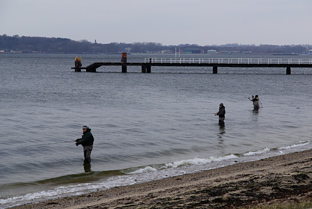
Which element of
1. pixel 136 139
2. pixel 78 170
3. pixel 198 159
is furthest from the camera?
pixel 136 139

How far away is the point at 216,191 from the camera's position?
1177 cm

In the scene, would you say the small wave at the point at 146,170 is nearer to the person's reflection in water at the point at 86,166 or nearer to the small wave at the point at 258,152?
the person's reflection in water at the point at 86,166

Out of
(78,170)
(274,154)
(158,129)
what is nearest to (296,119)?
(158,129)

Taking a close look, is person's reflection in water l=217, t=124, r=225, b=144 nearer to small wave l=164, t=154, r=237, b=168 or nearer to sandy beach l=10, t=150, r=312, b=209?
small wave l=164, t=154, r=237, b=168

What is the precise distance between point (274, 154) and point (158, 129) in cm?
880

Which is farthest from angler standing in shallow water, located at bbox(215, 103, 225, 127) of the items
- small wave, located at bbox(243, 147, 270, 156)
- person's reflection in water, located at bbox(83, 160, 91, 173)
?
person's reflection in water, located at bbox(83, 160, 91, 173)

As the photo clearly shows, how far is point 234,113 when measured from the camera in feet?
114

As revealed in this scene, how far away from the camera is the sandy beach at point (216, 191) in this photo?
10.6 metres

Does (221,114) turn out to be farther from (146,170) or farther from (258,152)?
(146,170)

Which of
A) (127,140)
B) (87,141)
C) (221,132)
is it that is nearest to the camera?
(87,141)

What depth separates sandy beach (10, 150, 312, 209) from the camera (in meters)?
10.6

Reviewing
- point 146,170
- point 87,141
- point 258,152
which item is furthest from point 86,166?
point 258,152

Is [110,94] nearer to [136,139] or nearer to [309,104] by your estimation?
[309,104]

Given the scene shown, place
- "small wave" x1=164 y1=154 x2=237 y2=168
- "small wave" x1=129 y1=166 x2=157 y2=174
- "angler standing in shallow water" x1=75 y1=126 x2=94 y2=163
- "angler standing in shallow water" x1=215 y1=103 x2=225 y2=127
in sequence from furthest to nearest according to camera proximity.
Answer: "angler standing in shallow water" x1=215 y1=103 x2=225 y2=127 → "small wave" x1=164 y1=154 x2=237 y2=168 → "angler standing in shallow water" x1=75 y1=126 x2=94 y2=163 → "small wave" x1=129 y1=166 x2=157 y2=174
